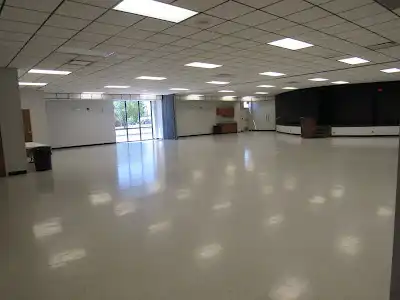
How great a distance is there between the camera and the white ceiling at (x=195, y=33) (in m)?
4.05

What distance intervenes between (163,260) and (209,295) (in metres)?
0.74

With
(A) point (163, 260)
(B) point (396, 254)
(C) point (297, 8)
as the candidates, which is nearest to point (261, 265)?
(A) point (163, 260)

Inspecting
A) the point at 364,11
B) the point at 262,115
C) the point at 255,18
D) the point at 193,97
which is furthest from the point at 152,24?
the point at 262,115

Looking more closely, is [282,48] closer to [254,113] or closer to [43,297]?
[43,297]

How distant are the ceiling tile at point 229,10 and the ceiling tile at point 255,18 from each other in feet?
0.45

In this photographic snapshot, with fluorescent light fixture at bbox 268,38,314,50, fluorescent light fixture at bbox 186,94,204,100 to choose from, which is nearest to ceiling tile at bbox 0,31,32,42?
fluorescent light fixture at bbox 268,38,314,50

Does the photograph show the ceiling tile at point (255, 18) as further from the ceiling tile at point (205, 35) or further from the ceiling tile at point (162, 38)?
the ceiling tile at point (162, 38)

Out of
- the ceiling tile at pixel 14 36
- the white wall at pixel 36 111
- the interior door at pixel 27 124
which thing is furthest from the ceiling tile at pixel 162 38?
the white wall at pixel 36 111

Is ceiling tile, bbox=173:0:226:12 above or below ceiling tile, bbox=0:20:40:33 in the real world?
below

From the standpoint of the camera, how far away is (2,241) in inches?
138

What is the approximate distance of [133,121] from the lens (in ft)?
65.5

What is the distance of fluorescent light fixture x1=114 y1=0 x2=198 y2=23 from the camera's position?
3904mm

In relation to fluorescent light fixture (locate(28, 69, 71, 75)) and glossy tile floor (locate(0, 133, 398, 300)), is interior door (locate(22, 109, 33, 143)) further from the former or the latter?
glossy tile floor (locate(0, 133, 398, 300))

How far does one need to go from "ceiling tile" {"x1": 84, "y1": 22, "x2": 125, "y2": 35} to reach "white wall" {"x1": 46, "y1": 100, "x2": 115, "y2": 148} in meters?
12.1
